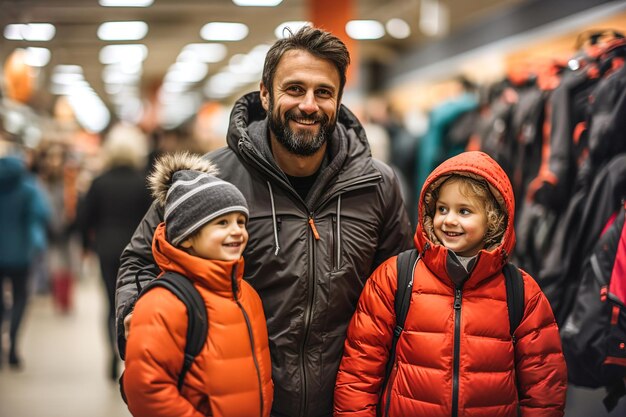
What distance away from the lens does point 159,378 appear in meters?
1.88

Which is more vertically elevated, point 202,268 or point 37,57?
point 37,57

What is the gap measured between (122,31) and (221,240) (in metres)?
12.7

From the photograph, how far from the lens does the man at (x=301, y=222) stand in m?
2.20

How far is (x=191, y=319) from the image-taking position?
6.44 ft

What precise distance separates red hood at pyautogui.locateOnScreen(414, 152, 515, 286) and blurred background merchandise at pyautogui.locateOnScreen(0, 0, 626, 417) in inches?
29.4

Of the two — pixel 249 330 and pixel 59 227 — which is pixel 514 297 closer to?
pixel 249 330

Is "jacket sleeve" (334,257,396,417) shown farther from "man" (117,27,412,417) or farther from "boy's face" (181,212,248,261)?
"boy's face" (181,212,248,261)

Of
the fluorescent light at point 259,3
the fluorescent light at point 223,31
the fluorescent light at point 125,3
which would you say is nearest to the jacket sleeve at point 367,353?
the fluorescent light at point 259,3

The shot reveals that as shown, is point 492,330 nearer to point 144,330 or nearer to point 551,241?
point 144,330

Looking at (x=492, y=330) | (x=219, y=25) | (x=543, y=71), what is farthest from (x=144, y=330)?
(x=219, y=25)

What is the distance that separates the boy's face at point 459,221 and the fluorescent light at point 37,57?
914 cm

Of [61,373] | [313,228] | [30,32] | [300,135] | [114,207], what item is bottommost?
[61,373]

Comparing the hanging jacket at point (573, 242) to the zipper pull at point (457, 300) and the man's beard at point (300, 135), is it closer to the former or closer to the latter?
the zipper pull at point (457, 300)

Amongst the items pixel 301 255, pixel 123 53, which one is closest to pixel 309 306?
pixel 301 255
